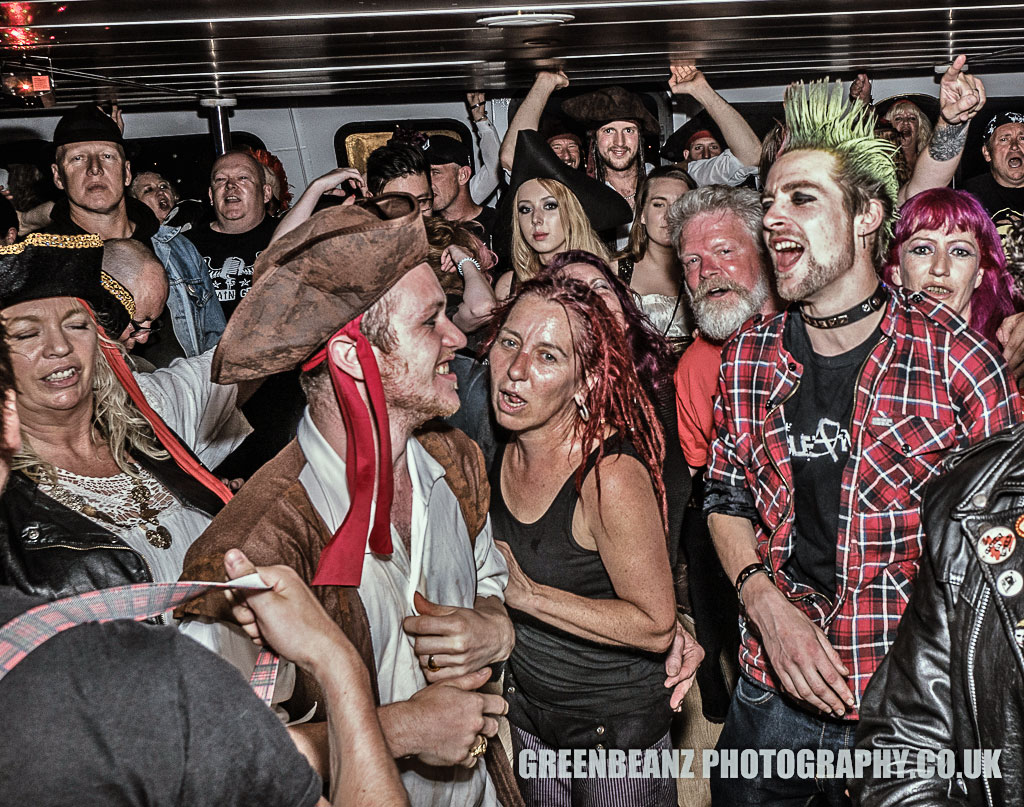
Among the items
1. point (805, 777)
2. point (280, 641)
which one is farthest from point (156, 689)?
point (805, 777)

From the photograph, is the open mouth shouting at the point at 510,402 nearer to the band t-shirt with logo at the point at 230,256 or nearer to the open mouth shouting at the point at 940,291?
the open mouth shouting at the point at 940,291

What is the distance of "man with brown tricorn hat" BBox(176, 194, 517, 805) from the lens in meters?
2.15

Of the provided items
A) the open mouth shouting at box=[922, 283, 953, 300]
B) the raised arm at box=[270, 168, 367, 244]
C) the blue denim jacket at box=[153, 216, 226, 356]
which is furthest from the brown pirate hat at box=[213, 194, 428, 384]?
the blue denim jacket at box=[153, 216, 226, 356]

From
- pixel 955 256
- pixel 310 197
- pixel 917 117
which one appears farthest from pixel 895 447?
pixel 917 117

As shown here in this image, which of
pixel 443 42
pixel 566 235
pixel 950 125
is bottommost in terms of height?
pixel 566 235

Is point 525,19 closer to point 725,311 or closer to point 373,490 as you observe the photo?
point 725,311

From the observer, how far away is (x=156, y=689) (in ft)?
3.94

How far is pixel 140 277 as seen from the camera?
374 cm

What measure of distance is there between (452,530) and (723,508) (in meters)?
1.02

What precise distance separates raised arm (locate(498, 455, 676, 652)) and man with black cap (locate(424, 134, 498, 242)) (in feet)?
11.2

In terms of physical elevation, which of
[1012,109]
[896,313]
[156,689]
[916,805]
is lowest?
[916,805]

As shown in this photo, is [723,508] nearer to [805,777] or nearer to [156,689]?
[805,777]

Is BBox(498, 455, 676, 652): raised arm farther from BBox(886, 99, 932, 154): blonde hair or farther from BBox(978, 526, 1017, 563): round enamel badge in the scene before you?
BBox(886, 99, 932, 154): blonde hair

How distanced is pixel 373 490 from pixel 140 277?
2000 millimetres
